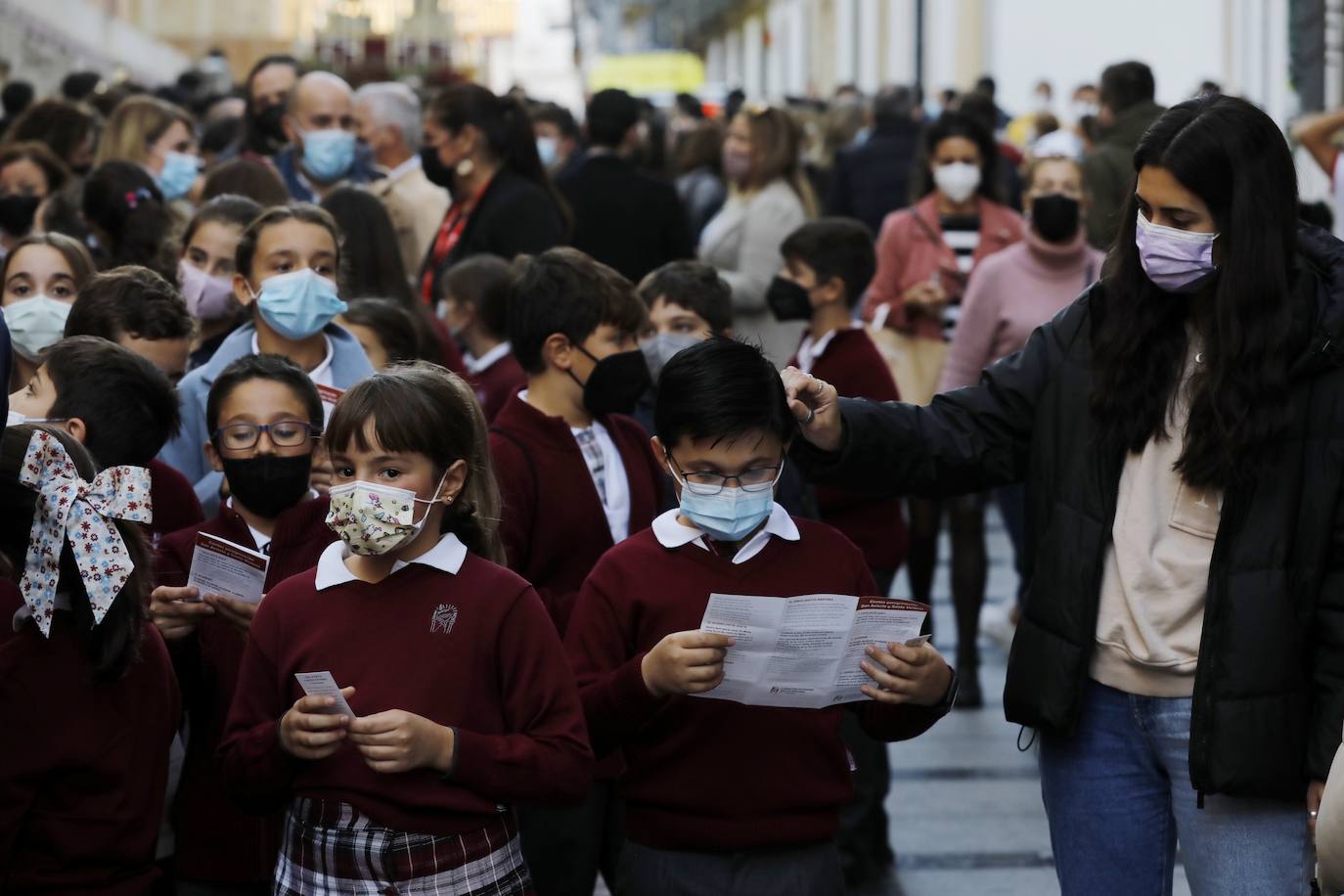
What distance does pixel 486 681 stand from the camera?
3607mm

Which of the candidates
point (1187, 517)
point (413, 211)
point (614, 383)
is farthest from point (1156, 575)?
point (413, 211)

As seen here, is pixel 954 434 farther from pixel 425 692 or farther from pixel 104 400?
pixel 104 400

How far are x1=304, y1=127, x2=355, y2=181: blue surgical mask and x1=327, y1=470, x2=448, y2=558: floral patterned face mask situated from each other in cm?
522

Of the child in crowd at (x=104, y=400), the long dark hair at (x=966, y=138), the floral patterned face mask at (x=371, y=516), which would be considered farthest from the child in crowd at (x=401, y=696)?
the long dark hair at (x=966, y=138)

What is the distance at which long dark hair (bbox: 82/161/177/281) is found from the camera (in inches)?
280

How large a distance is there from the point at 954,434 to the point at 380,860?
4.38ft

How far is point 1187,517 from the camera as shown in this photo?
368cm

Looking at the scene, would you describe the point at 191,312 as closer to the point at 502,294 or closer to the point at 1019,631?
the point at 502,294

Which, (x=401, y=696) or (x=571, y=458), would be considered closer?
(x=401, y=696)

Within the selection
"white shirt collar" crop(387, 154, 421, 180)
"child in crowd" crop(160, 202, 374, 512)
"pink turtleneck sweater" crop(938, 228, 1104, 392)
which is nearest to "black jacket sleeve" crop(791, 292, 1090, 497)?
"child in crowd" crop(160, 202, 374, 512)

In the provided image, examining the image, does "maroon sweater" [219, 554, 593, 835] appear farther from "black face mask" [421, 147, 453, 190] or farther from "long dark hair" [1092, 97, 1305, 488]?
"black face mask" [421, 147, 453, 190]

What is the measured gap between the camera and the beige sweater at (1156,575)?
3658 millimetres


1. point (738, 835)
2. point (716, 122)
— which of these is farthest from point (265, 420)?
point (716, 122)

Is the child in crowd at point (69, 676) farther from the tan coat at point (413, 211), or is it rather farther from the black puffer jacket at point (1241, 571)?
the tan coat at point (413, 211)
